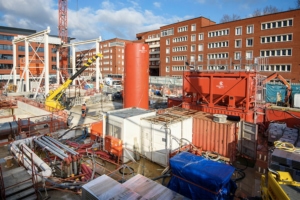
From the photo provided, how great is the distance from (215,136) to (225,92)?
3.77 m

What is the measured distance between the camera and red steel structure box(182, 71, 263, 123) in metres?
12.8

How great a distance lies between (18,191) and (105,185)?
133 inches

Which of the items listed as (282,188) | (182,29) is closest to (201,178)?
(282,188)

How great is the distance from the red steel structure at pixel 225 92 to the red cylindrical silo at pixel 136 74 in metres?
3.36

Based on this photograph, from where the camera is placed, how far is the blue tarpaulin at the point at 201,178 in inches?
254

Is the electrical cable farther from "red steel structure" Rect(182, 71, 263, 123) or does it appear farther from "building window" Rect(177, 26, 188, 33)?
"building window" Rect(177, 26, 188, 33)

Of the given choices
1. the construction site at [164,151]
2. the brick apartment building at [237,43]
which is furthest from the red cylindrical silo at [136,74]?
the brick apartment building at [237,43]

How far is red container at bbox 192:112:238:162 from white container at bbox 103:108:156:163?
9.89 ft

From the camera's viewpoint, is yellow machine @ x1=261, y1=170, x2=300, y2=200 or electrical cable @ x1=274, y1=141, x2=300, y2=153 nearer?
yellow machine @ x1=261, y1=170, x2=300, y2=200

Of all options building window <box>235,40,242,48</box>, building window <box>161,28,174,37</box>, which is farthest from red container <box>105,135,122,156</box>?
building window <box>161,28,174,37</box>

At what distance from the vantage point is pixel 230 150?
10.8 meters

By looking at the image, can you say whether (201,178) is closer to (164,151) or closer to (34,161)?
(164,151)

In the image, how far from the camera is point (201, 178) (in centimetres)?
664

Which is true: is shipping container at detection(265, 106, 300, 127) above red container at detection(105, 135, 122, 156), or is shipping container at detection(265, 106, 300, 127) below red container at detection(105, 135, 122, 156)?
above
